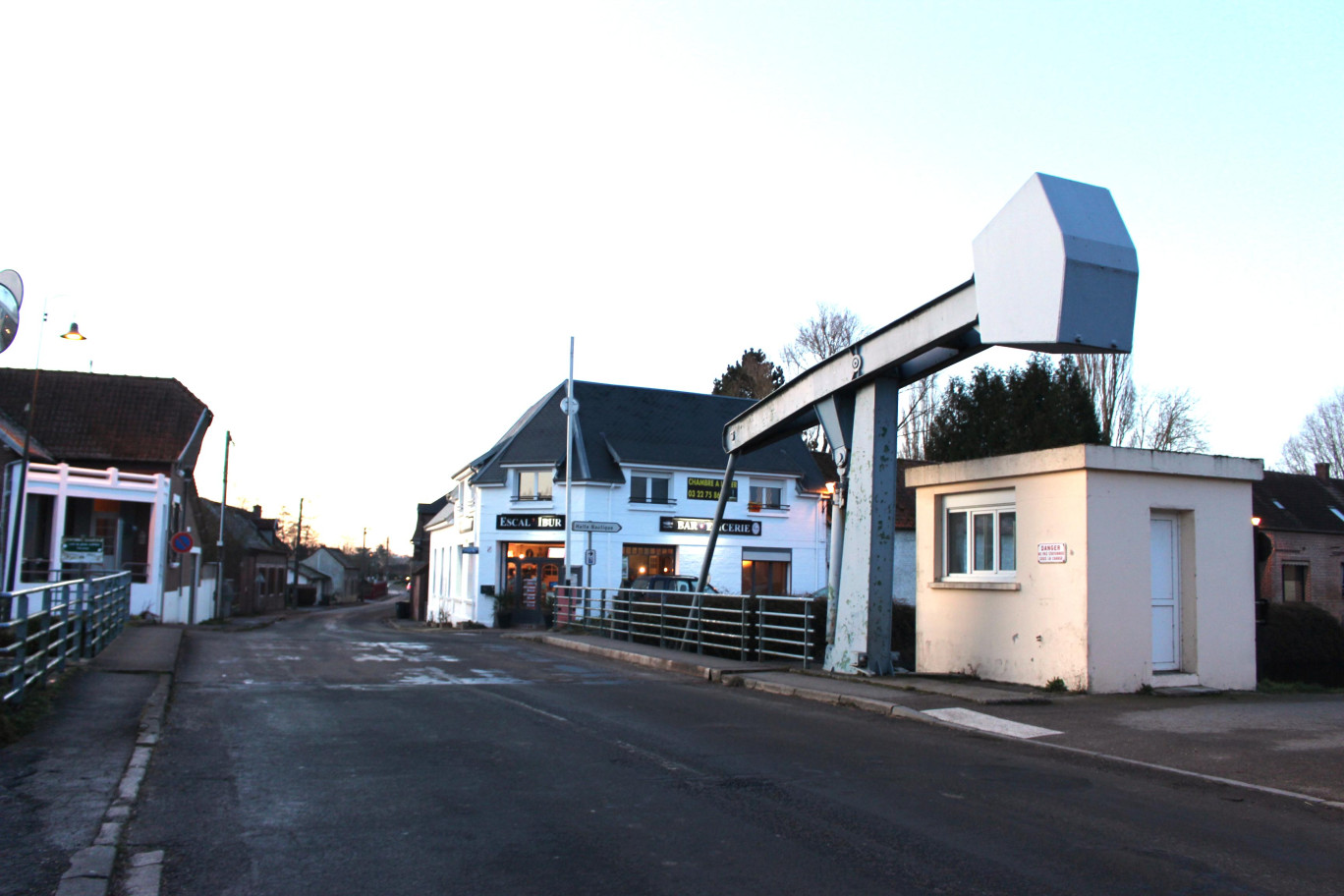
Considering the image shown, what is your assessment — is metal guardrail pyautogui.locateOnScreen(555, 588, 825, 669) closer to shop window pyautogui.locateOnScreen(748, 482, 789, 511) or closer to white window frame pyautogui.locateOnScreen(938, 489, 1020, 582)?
white window frame pyautogui.locateOnScreen(938, 489, 1020, 582)

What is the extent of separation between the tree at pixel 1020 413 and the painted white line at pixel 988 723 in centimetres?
2648

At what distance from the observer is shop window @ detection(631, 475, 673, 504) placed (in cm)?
3934

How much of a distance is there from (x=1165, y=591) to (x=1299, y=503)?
109 ft

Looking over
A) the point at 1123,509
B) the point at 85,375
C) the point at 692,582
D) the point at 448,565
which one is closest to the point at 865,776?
the point at 1123,509

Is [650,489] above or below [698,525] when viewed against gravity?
above

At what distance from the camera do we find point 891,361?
12672 millimetres

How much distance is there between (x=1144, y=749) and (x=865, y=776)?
2.68 meters

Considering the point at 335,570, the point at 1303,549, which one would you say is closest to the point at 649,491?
the point at 1303,549

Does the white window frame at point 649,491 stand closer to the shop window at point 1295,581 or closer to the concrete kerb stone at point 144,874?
the shop window at point 1295,581

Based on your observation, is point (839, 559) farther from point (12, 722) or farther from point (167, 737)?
point (12, 722)

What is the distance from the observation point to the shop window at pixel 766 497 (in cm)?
4091

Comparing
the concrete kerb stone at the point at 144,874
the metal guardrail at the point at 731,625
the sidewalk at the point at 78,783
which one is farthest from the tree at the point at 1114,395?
the concrete kerb stone at the point at 144,874

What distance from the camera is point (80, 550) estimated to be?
28.8m

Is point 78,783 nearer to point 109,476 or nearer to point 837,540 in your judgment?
point 837,540
